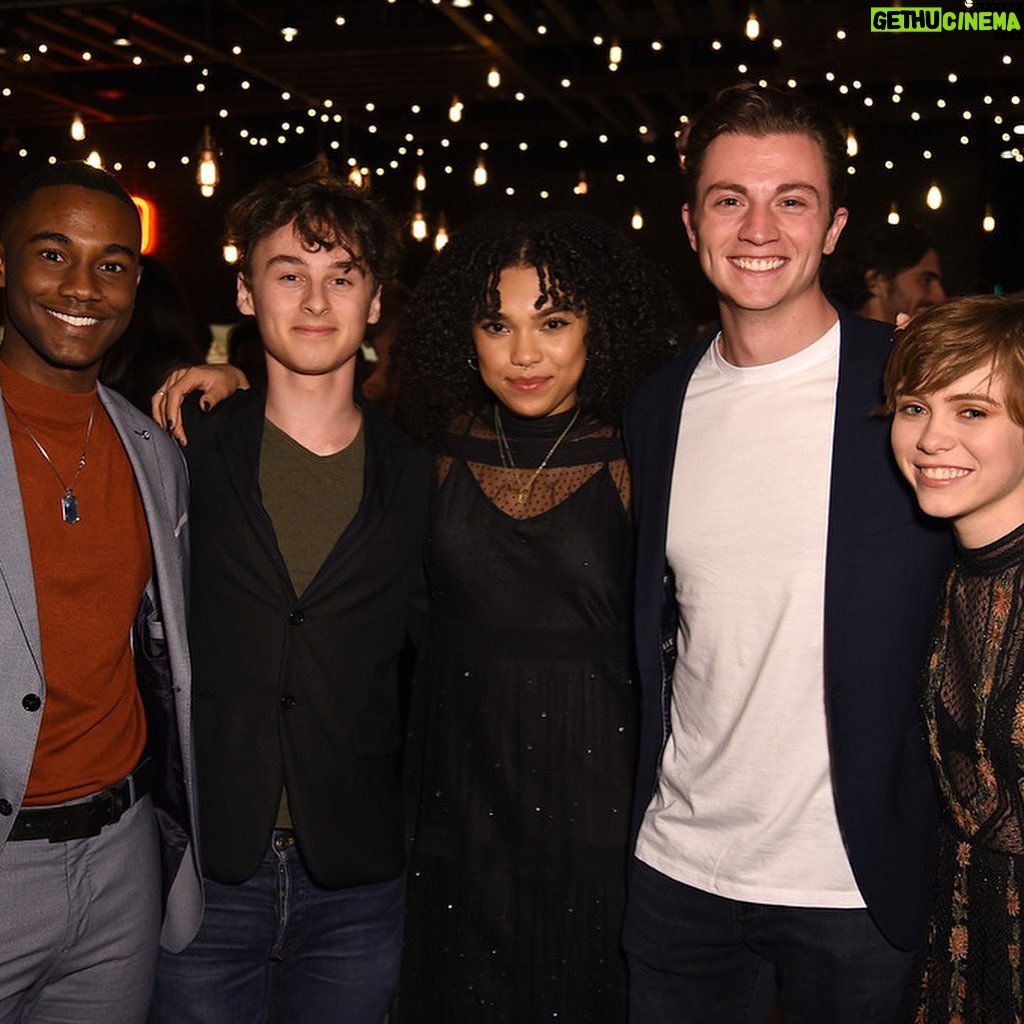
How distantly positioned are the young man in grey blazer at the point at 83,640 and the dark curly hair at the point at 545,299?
77cm

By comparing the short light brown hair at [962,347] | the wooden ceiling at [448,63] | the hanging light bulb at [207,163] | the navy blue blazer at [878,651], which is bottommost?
the navy blue blazer at [878,651]

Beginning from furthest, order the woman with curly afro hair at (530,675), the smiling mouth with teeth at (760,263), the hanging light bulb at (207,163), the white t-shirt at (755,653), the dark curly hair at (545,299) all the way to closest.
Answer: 1. the hanging light bulb at (207,163)
2. the dark curly hair at (545,299)
3. the woman with curly afro hair at (530,675)
4. the smiling mouth with teeth at (760,263)
5. the white t-shirt at (755,653)

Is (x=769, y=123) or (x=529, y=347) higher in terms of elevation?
(x=769, y=123)

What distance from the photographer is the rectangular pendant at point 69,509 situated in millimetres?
2186

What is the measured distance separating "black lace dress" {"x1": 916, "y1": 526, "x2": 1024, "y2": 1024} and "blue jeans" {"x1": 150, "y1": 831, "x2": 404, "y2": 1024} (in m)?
1.05

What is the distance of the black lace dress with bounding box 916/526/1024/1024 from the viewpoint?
1917mm

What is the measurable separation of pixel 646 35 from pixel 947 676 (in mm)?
7538

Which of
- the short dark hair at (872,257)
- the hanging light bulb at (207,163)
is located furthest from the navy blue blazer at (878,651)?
the hanging light bulb at (207,163)

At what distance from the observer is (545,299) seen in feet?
8.98

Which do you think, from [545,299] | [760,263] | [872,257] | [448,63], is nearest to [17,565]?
[545,299]

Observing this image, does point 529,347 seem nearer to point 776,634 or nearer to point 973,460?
point 776,634

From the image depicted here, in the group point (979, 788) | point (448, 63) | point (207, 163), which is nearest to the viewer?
point (979, 788)

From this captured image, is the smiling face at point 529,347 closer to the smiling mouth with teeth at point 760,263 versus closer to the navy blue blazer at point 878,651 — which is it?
the smiling mouth with teeth at point 760,263

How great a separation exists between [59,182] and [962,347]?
5.27 ft
